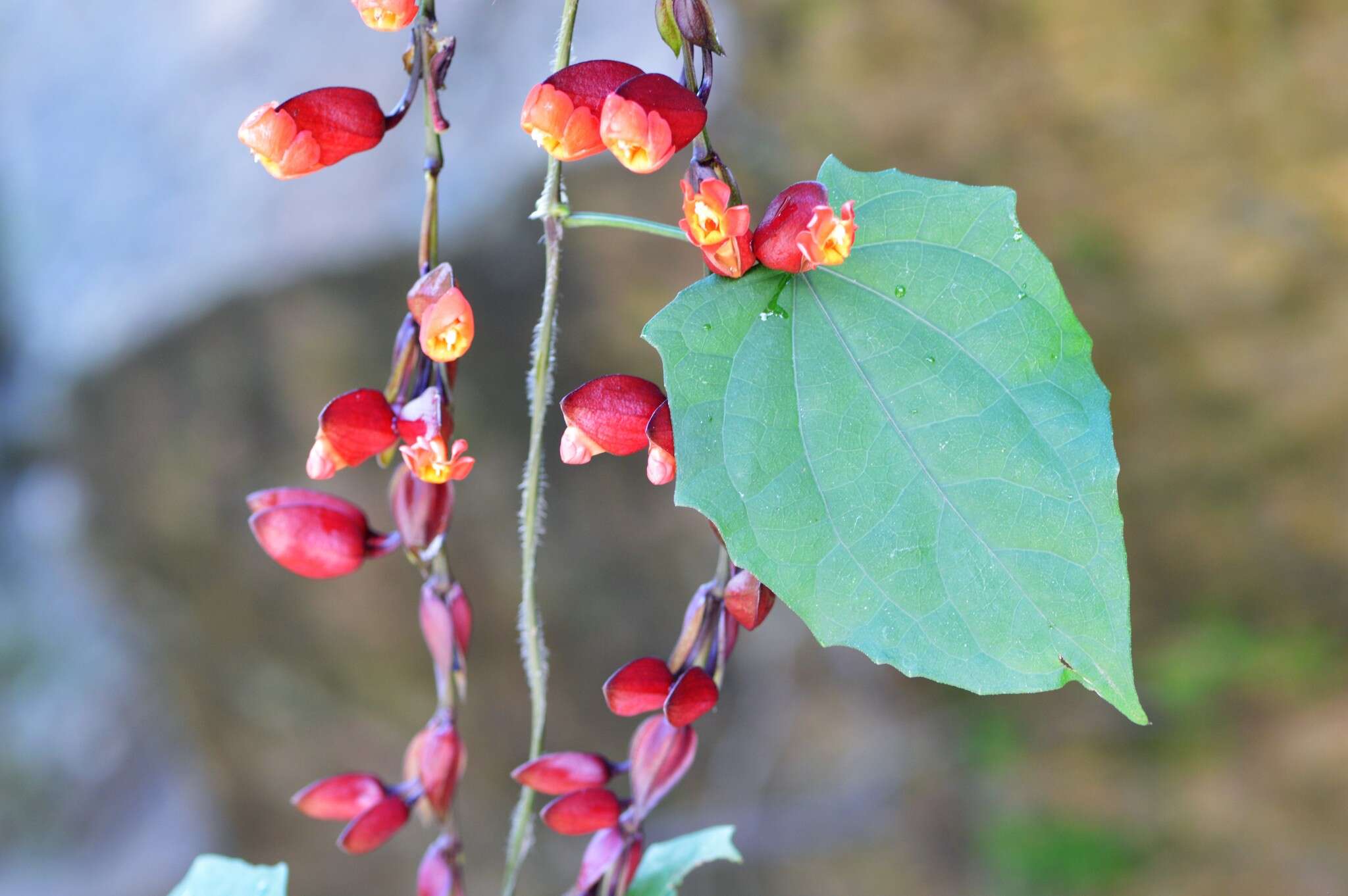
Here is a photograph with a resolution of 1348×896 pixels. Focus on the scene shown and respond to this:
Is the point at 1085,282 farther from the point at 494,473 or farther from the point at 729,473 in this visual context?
the point at 729,473

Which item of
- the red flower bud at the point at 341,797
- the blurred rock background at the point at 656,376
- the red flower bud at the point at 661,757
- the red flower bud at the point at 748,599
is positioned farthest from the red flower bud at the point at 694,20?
the blurred rock background at the point at 656,376

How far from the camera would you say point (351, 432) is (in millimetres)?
497

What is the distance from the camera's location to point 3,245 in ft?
7.70

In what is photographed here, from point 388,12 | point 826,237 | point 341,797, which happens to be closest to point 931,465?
point 826,237

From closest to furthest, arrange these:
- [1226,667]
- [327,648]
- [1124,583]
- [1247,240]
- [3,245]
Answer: [1124,583]
[1247,240]
[1226,667]
[327,648]
[3,245]

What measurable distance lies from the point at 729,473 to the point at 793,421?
4 cm


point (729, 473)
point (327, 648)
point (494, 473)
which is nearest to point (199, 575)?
point (327, 648)

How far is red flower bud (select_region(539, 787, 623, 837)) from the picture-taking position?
0.58 metres

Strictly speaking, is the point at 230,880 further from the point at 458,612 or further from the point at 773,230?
the point at 773,230

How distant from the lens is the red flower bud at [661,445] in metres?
0.45

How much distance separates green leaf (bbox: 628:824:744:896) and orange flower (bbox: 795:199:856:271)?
0.37 meters

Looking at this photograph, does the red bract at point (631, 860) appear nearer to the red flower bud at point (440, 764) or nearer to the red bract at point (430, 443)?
the red flower bud at point (440, 764)

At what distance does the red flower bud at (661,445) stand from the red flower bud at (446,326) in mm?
92

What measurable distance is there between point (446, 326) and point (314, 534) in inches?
6.7
